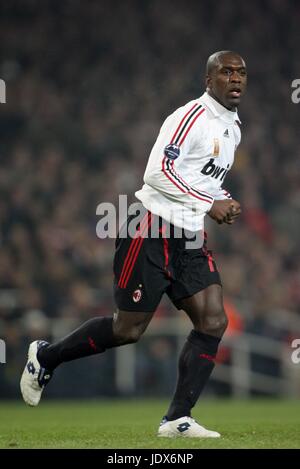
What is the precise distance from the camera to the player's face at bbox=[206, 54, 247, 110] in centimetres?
640

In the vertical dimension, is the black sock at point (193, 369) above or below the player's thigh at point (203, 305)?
below

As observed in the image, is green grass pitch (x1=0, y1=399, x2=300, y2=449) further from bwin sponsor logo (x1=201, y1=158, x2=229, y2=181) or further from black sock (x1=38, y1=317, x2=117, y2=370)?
bwin sponsor logo (x1=201, y1=158, x2=229, y2=181)

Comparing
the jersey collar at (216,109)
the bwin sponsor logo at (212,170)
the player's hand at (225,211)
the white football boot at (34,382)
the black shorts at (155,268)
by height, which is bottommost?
the white football boot at (34,382)

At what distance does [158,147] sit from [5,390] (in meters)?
6.78

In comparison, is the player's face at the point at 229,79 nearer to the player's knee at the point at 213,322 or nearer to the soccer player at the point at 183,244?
the soccer player at the point at 183,244

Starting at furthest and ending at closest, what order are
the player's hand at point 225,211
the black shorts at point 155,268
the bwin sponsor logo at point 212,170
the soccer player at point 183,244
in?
the bwin sponsor logo at point 212,170 → the black shorts at point 155,268 → the soccer player at point 183,244 → the player's hand at point 225,211

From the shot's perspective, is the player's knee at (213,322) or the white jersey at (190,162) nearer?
the white jersey at (190,162)

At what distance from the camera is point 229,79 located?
6414 mm

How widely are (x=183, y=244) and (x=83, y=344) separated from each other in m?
0.86

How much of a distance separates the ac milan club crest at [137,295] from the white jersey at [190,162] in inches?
17.5

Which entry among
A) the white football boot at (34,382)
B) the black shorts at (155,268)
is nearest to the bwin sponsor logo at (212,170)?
the black shorts at (155,268)

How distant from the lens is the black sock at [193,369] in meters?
6.30

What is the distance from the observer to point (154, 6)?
18703 mm

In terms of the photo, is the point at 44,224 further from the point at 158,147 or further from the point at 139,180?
the point at 158,147
